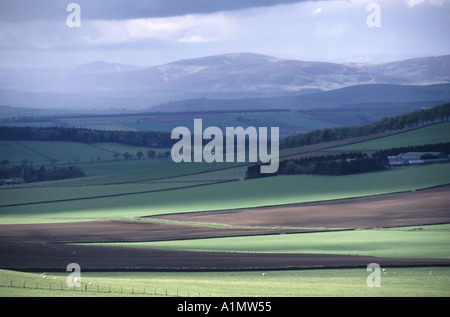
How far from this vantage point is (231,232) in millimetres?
53875

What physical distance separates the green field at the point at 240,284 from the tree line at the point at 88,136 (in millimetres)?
96134

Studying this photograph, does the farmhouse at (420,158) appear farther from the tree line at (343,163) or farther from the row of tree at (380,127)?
the row of tree at (380,127)

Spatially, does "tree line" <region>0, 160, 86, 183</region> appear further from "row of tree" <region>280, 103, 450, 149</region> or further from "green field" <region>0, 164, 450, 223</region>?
"row of tree" <region>280, 103, 450, 149</region>

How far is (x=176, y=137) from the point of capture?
5497 inches

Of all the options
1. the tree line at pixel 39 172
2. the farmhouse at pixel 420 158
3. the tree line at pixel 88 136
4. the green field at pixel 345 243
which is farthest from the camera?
the tree line at pixel 88 136

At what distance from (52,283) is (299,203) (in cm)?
3653

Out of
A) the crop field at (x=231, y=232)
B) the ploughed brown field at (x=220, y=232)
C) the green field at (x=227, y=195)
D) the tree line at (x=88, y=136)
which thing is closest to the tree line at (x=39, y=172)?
the crop field at (x=231, y=232)

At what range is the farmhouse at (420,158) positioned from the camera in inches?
3278

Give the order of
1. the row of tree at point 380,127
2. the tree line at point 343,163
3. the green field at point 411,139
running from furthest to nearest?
the row of tree at point 380,127 → the green field at point 411,139 → the tree line at point 343,163

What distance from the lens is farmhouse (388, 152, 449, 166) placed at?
273 ft

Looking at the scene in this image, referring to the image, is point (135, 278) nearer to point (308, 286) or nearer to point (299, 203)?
point (308, 286)

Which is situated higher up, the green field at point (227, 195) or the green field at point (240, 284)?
the green field at point (227, 195)

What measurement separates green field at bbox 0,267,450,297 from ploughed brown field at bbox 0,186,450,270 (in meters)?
1.66
